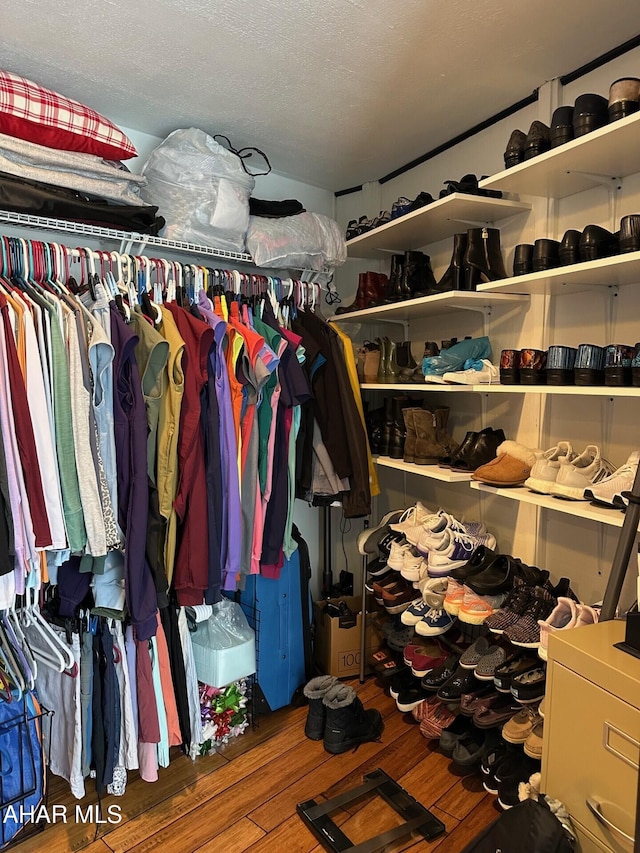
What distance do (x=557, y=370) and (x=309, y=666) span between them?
1667mm

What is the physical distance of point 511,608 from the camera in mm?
1888

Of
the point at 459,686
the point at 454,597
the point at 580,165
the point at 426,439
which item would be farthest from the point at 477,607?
the point at 580,165

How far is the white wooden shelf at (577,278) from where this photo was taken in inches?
60.4

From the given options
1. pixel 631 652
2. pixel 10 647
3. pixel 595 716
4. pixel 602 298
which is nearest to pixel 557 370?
pixel 602 298

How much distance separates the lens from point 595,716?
4.31ft

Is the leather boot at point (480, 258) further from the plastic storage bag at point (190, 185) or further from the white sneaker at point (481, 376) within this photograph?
the plastic storage bag at point (190, 185)

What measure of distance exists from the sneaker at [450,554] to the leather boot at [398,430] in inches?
17.5

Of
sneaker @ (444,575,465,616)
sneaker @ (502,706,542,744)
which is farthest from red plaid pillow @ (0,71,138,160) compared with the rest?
sneaker @ (502,706,542,744)

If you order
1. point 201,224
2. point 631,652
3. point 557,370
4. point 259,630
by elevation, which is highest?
point 201,224

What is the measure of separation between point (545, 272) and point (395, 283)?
2.93 feet

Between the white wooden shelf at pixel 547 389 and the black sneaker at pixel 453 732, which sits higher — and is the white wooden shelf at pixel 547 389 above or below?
above

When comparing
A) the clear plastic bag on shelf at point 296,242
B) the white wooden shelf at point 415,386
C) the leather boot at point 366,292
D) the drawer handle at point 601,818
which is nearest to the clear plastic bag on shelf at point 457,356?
the white wooden shelf at point 415,386

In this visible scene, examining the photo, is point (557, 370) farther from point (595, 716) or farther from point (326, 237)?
point (326, 237)

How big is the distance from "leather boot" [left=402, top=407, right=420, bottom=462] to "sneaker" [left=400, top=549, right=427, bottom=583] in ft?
1.29
